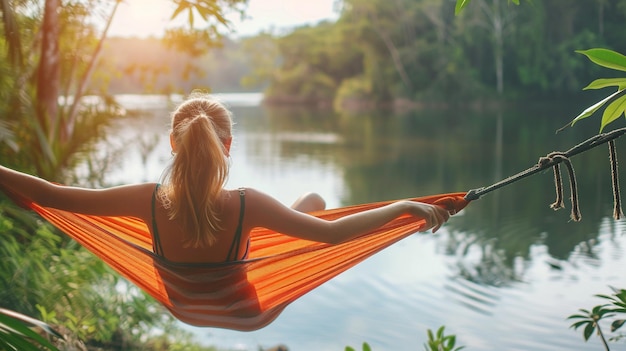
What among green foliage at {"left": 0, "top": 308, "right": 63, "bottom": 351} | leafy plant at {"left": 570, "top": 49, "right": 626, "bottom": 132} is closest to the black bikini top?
green foliage at {"left": 0, "top": 308, "right": 63, "bottom": 351}

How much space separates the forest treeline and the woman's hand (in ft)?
12.0

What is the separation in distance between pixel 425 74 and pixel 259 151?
9.58 m

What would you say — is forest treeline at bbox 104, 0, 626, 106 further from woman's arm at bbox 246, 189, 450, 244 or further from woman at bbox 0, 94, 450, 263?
woman's arm at bbox 246, 189, 450, 244

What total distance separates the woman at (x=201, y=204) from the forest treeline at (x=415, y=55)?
3550 mm

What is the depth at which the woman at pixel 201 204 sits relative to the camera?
3.78 ft

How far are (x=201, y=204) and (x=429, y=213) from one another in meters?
0.41

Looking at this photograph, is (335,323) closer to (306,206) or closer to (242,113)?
(306,206)

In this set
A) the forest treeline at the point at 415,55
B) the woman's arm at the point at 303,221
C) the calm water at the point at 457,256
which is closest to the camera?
the woman's arm at the point at 303,221

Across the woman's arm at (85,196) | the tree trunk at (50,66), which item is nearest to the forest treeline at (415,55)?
the tree trunk at (50,66)

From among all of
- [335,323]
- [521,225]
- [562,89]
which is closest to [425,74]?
[562,89]

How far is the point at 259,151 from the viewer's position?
33.5 ft

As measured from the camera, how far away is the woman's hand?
125 cm

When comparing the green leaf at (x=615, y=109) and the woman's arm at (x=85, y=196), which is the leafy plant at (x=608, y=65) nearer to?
the green leaf at (x=615, y=109)

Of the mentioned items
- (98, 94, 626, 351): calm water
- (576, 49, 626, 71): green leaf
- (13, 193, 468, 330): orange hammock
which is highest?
(576, 49, 626, 71): green leaf
